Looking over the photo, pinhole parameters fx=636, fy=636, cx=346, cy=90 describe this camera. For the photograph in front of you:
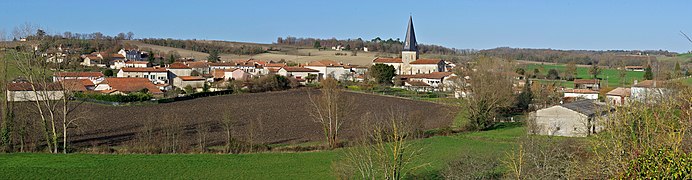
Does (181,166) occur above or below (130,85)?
below

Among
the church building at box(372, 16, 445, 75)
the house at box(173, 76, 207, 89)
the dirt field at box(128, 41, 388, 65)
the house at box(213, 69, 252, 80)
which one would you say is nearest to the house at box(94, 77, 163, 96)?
the house at box(173, 76, 207, 89)

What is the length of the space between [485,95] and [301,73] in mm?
37203

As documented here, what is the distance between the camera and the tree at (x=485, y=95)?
3481cm

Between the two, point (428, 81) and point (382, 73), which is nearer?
point (382, 73)

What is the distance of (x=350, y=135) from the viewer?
30531 mm

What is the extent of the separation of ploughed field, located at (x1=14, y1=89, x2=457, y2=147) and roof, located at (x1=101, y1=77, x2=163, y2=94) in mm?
4757

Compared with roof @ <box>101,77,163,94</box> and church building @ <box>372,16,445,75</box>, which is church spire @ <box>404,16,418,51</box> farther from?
roof @ <box>101,77,163,94</box>

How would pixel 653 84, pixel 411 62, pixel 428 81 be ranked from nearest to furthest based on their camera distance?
1. pixel 653 84
2. pixel 428 81
3. pixel 411 62

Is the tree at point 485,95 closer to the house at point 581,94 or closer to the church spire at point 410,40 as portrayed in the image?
the house at point 581,94

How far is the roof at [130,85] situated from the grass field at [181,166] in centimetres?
2450

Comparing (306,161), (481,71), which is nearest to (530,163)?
(306,161)

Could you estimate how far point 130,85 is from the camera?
157ft

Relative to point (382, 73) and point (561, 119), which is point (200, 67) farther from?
point (561, 119)

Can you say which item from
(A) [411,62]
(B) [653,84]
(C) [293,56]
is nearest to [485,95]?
(B) [653,84]
